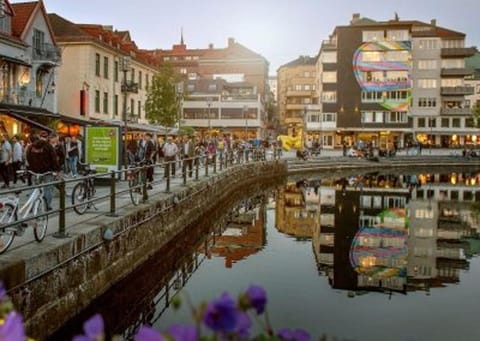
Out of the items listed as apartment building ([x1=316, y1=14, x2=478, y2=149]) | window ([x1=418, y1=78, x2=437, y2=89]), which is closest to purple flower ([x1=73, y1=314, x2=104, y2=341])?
apartment building ([x1=316, y1=14, x2=478, y2=149])

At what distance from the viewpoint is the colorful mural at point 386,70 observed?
251ft

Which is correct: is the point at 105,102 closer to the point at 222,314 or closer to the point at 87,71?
the point at 87,71

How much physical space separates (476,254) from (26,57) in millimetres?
28752

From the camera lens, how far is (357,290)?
11.6 metres

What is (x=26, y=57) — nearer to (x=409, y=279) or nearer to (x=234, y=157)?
(x=234, y=157)

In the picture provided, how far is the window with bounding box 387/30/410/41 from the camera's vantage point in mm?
77213

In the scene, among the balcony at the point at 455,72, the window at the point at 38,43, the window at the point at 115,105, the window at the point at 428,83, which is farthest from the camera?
the window at the point at 428,83

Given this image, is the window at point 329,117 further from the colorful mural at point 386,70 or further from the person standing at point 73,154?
the person standing at point 73,154

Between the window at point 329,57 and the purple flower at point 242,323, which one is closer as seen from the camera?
the purple flower at point 242,323

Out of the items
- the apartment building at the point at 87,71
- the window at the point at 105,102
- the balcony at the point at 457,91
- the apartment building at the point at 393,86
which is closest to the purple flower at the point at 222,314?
the apartment building at the point at 87,71

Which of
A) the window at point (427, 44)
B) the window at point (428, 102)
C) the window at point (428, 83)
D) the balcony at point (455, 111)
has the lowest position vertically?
the balcony at point (455, 111)

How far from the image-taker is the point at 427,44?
82.9m

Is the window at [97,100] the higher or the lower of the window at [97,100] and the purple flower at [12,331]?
the higher

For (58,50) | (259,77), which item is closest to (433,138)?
(259,77)
